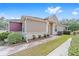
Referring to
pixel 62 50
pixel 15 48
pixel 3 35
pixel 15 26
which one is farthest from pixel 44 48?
pixel 3 35

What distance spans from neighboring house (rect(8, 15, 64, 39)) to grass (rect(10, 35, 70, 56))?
0.14m

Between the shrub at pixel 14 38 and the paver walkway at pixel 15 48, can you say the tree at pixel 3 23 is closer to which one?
the shrub at pixel 14 38

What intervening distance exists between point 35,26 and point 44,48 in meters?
0.37

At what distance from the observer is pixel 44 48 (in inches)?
161

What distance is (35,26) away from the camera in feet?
13.6

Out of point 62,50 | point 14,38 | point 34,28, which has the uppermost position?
→ point 34,28

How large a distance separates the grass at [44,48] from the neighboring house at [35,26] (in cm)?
14

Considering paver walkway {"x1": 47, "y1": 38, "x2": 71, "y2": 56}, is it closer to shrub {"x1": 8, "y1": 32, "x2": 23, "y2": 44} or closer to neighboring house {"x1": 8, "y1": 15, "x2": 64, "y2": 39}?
neighboring house {"x1": 8, "y1": 15, "x2": 64, "y2": 39}

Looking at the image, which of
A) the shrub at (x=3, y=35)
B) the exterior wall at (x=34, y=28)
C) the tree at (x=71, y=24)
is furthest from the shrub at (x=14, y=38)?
the tree at (x=71, y=24)

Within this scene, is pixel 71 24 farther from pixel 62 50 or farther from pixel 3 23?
pixel 3 23

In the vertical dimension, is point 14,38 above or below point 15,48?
above

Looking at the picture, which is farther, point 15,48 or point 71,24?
point 71,24

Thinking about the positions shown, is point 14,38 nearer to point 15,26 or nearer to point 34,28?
point 15,26

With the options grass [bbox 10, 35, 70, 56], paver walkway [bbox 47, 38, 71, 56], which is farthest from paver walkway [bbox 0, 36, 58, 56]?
paver walkway [bbox 47, 38, 71, 56]
